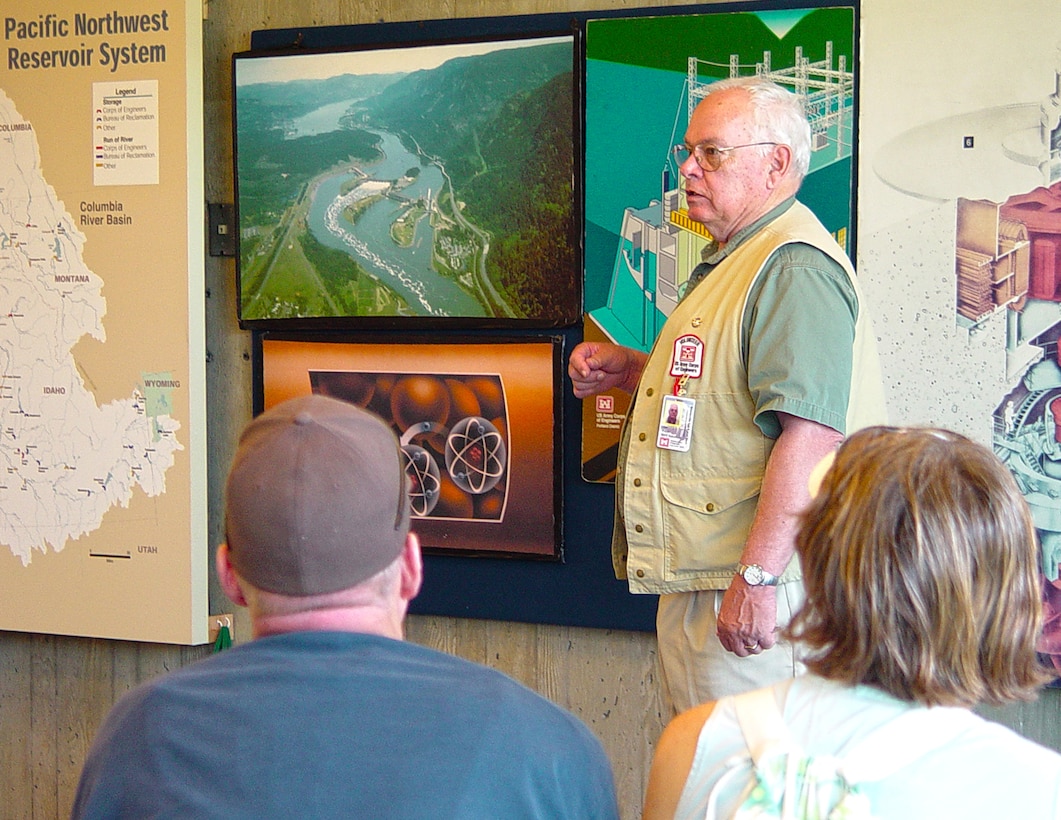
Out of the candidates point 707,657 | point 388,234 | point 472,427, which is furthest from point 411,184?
point 707,657

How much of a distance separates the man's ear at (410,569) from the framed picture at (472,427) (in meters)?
1.77

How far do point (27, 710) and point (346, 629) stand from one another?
286 cm

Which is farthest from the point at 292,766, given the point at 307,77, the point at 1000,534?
the point at 307,77

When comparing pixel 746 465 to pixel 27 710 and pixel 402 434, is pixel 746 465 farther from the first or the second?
pixel 27 710

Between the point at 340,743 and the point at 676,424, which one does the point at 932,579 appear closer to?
the point at 340,743

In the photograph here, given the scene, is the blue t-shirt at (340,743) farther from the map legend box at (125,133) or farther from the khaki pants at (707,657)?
the map legend box at (125,133)

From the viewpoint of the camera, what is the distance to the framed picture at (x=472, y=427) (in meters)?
2.95

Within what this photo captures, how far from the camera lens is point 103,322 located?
3248mm

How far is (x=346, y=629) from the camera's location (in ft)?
3.48

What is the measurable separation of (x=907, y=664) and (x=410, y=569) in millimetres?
485

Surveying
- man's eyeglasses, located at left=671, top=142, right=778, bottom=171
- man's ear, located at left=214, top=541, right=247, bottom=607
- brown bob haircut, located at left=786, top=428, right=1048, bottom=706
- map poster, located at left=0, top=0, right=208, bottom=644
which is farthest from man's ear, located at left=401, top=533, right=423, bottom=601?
map poster, located at left=0, top=0, right=208, bottom=644

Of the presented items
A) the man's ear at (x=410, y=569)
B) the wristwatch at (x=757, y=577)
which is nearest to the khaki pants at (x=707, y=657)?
the wristwatch at (x=757, y=577)

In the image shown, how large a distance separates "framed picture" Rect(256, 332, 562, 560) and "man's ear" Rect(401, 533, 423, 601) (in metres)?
1.77

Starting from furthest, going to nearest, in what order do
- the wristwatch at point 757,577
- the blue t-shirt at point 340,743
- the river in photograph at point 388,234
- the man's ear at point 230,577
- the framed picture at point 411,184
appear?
1. the river in photograph at point 388,234
2. the framed picture at point 411,184
3. the wristwatch at point 757,577
4. the man's ear at point 230,577
5. the blue t-shirt at point 340,743
